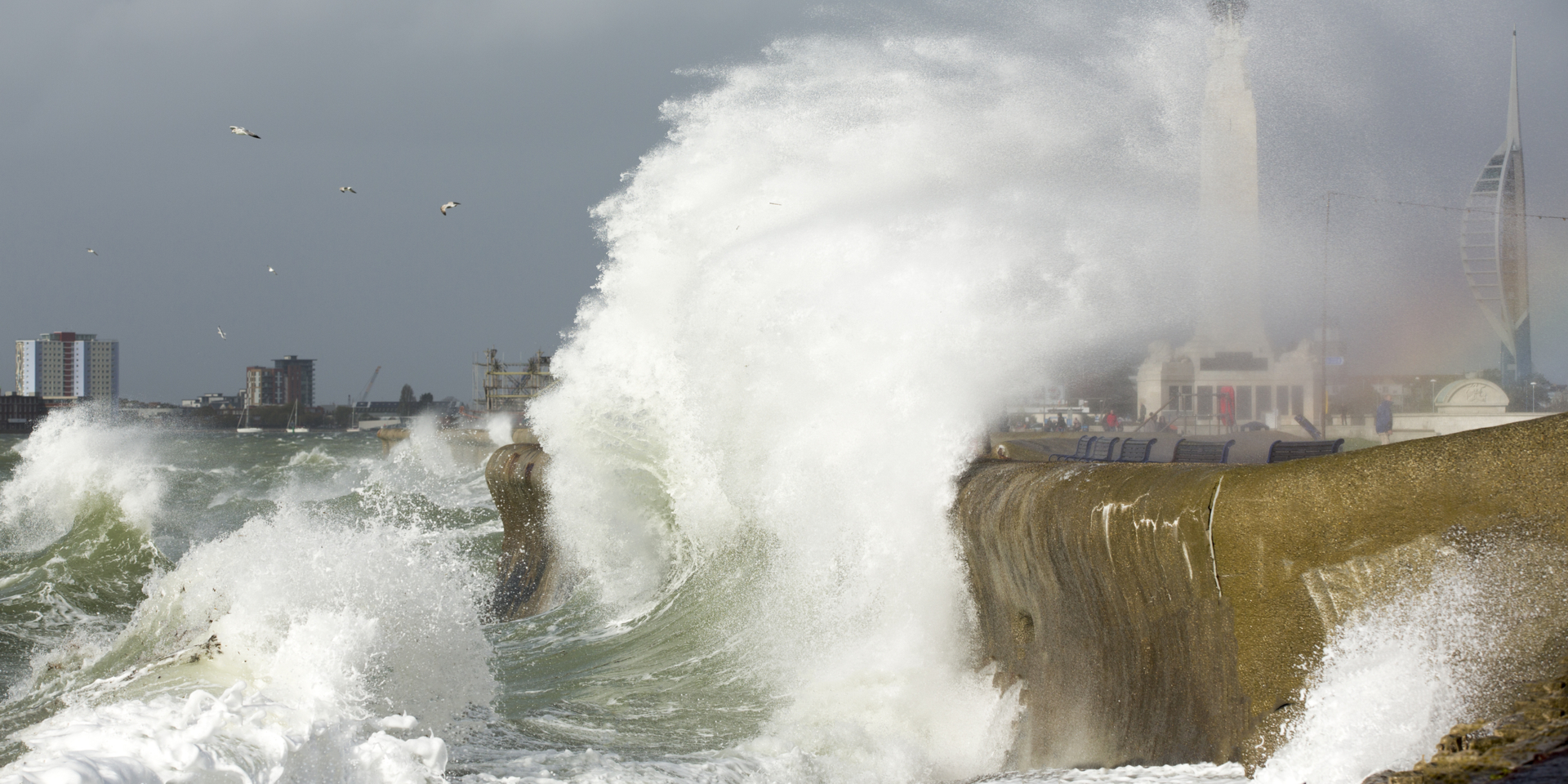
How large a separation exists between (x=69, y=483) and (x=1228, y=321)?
2640 centimetres

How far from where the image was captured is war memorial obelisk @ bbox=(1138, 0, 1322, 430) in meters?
22.2

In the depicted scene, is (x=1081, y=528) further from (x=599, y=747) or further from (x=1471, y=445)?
(x=599, y=747)

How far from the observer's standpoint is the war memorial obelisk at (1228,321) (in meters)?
22.2

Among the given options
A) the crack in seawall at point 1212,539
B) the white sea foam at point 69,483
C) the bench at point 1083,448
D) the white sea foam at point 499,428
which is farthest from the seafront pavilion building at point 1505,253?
the white sea foam at point 499,428

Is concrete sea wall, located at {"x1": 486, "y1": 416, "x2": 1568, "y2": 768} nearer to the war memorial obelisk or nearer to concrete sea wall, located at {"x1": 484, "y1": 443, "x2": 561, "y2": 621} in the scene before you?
concrete sea wall, located at {"x1": 484, "y1": 443, "x2": 561, "y2": 621}

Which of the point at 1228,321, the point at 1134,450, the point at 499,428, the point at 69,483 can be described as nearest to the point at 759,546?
the point at 1134,450

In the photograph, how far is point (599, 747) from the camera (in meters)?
6.38

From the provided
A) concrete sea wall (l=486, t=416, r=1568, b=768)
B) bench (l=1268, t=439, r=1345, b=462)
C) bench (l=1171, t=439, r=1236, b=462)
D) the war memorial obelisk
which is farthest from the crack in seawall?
the war memorial obelisk

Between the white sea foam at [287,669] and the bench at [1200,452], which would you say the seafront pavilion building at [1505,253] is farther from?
the white sea foam at [287,669]

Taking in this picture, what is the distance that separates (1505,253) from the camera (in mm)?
20359

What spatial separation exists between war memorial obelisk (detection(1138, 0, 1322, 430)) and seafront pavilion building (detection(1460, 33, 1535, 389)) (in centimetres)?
348

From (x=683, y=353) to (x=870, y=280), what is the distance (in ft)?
9.30

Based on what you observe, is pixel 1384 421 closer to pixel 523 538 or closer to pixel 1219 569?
pixel 1219 569

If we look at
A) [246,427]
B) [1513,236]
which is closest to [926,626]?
[1513,236]
